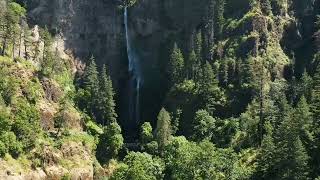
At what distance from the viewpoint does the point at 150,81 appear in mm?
182125

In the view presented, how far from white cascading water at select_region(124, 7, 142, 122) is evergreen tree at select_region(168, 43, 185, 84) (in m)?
13.2

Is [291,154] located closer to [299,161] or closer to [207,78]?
[299,161]

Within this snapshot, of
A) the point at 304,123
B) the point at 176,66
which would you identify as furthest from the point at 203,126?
the point at 304,123

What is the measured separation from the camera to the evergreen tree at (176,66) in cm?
17275

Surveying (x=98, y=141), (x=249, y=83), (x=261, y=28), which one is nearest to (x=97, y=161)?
(x=98, y=141)

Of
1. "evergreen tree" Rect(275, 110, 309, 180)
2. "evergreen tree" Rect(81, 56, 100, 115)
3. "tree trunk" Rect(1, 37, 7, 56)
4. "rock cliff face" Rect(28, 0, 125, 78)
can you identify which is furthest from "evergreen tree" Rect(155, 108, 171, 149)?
"tree trunk" Rect(1, 37, 7, 56)

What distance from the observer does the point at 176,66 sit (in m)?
173

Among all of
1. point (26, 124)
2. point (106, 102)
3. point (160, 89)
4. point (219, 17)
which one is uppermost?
point (219, 17)

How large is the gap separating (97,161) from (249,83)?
44.8 metres

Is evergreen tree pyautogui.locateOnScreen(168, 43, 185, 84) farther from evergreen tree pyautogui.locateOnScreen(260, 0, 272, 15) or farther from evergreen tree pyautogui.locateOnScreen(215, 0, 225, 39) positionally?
evergreen tree pyautogui.locateOnScreen(260, 0, 272, 15)

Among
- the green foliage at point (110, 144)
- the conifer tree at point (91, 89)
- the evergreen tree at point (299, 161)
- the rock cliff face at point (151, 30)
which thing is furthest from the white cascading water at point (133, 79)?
the evergreen tree at point (299, 161)

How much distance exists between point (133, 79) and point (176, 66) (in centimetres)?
1716

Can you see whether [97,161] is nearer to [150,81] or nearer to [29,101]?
[29,101]

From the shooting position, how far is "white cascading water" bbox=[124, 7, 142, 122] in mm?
179600
